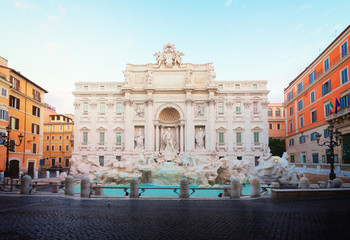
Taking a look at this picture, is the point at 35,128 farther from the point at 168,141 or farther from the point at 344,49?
the point at 344,49

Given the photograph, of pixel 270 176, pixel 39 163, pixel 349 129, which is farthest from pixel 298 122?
pixel 39 163

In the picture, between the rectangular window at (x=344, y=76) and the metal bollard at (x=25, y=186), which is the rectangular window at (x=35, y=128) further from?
the rectangular window at (x=344, y=76)

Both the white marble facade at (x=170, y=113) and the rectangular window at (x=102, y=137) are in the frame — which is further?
the rectangular window at (x=102, y=137)

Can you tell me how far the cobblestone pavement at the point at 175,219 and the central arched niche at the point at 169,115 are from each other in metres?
25.7

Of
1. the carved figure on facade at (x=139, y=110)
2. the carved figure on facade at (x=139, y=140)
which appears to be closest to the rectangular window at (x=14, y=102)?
the carved figure on facade at (x=139, y=110)

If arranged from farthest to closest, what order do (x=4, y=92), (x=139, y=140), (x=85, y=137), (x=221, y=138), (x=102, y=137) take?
(x=85, y=137) < (x=102, y=137) < (x=221, y=138) < (x=139, y=140) < (x=4, y=92)

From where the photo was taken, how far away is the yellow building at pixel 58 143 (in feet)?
181

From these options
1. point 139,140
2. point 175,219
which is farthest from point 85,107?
point 175,219

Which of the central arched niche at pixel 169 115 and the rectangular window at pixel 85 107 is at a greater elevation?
the rectangular window at pixel 85 107

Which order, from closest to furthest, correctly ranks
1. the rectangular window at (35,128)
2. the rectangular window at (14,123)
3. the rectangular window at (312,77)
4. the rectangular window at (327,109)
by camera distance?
1. the rectangular window at (14,123)
2. the rectangular window at (327,109)
3. the rectangular window at (312,77)
4. the rectangular window at (35,128)

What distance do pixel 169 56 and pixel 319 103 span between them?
20035 millimetres

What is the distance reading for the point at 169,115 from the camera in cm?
3822

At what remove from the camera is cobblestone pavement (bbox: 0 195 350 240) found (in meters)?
6.92

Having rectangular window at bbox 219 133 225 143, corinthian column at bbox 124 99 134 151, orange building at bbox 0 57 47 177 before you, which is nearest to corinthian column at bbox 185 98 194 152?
rectangular window at bbox 219 133 225 143
